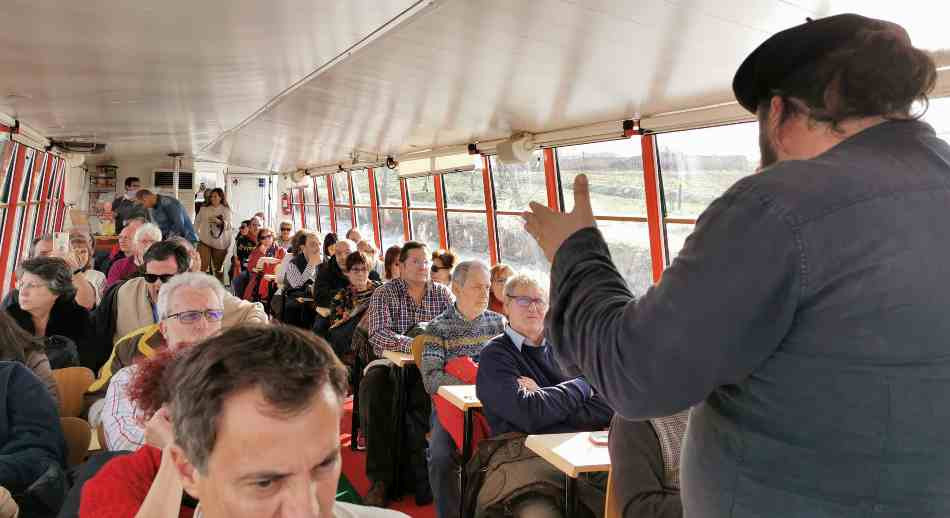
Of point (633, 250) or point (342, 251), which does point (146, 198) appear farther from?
point (633, 250)

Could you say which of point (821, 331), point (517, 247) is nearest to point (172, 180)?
point (517, 247)

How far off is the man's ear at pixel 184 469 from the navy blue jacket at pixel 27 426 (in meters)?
1.38

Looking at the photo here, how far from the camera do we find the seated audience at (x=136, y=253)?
5.44 metres

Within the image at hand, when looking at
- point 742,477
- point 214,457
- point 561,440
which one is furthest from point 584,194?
point 561,440

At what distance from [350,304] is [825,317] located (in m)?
5.79

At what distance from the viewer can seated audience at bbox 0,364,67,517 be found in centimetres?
219

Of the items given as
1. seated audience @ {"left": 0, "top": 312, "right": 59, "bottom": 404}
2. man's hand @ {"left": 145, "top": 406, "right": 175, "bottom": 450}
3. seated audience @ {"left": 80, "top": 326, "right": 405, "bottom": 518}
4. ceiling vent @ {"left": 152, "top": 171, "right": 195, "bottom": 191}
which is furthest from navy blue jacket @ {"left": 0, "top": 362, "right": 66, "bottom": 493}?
ceiling vent @ {"left": 152, "top": 171, "right": 195, "bottom": 191}

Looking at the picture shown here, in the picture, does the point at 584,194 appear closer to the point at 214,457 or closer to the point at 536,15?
the point at 214,457

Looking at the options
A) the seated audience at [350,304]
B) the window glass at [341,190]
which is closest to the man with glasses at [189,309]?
the seated audience at [350,304]

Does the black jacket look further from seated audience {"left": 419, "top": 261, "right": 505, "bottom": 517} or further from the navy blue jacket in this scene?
seated audience {"left": 419, "top": 261, "right": 505, "bottom": 517}

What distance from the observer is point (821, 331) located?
1.04 metres

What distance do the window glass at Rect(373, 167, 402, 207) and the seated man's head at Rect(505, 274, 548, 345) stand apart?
29.3 ft

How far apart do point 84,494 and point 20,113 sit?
6054 millimetres

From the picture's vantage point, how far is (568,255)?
1.22 metres
